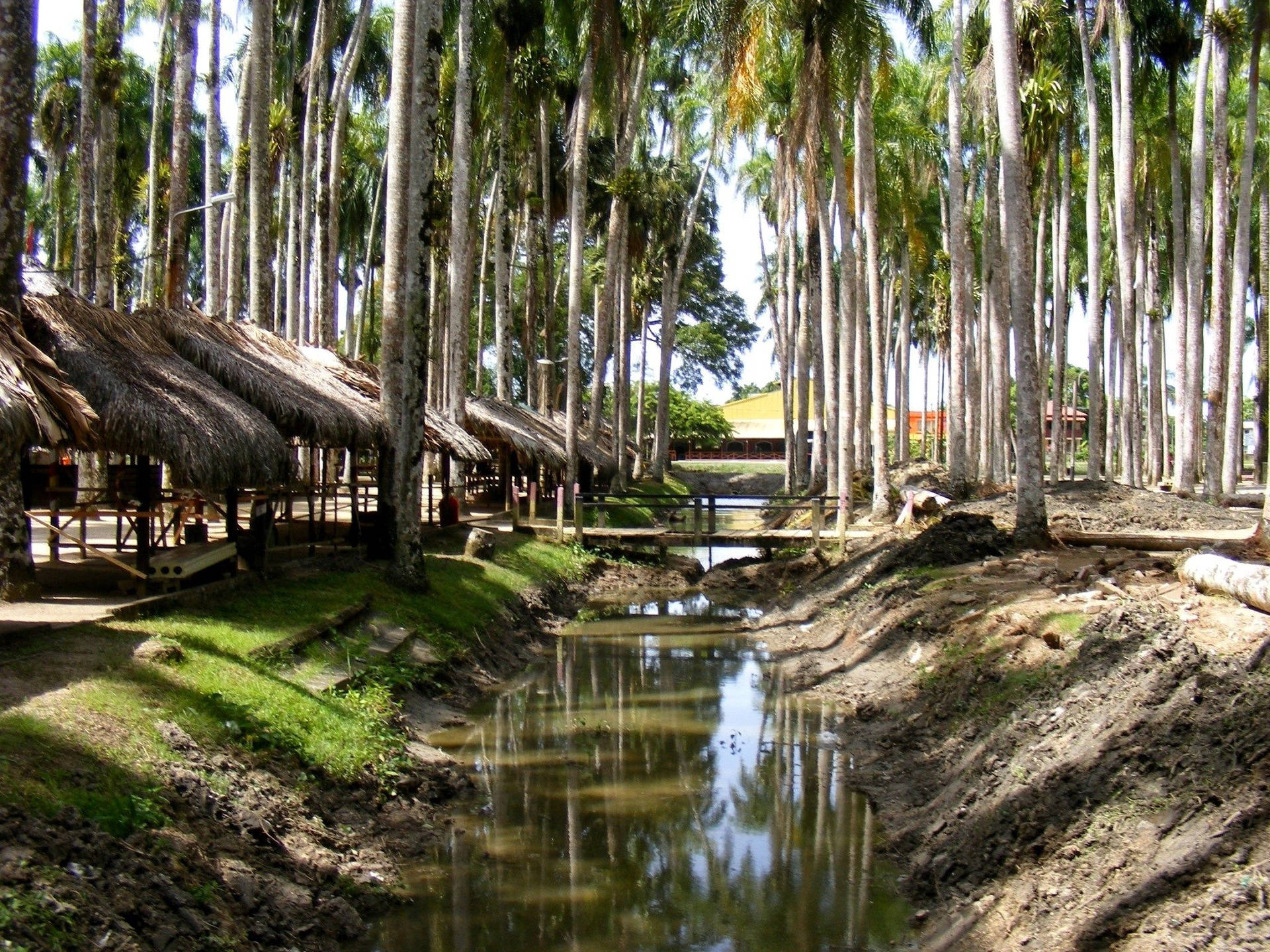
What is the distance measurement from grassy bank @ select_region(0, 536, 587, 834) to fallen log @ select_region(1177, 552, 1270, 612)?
767 cm

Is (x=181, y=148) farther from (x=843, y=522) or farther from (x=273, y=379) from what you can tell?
(x=843, y=522)

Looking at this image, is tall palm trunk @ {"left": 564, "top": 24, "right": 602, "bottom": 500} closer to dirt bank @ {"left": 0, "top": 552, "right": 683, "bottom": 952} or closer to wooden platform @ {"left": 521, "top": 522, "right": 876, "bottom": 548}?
wooden platform @ {"left": 521, "top": 522, "right": 876, "bottom": 548}

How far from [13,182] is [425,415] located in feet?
32.1

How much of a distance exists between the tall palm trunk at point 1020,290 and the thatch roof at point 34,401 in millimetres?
12482

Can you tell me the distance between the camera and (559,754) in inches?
486

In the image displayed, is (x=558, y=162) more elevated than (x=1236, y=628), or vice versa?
(x=558, y=162)

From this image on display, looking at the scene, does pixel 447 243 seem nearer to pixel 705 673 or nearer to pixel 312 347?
pixel 312 347

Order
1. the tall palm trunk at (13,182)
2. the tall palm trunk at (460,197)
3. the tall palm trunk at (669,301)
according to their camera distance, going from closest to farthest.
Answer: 1. the tall palm trunk at (13,182)
2. the tall palm trunk at (460,197)
3. the tall palm trunk at (669,301)

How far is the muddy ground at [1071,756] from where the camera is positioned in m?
6.51

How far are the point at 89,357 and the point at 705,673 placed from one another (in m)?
9.51

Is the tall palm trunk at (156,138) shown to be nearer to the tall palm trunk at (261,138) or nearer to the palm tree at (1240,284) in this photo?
the tall palm trunk at (261,138)

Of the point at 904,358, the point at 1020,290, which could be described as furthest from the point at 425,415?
the point at 904,358

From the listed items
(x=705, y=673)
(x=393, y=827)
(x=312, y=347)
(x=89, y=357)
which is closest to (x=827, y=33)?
(x=312, y=347)

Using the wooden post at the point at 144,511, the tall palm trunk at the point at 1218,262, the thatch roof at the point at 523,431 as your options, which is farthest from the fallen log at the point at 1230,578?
the thatch roof at the point at 523,431
